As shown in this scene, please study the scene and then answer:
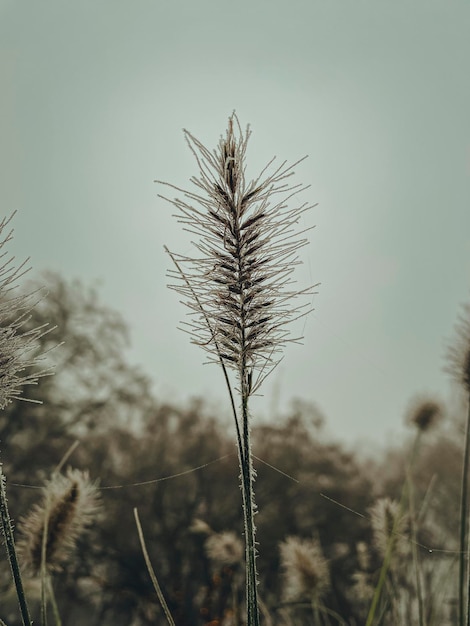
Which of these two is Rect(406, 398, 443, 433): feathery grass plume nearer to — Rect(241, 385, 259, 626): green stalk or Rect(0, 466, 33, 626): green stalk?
Rect(241, 385, 259, 626): green stalk

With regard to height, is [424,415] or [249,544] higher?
[424,415]

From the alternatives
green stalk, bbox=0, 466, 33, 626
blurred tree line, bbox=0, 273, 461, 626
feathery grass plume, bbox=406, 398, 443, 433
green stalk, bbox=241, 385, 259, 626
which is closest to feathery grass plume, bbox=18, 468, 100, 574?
green stalk, bbox=0, 466, 33, 626

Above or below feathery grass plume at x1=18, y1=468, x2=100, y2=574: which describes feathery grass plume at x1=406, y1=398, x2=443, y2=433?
above

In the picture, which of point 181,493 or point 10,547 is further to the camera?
point 181,493

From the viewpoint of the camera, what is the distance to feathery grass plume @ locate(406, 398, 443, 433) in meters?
3.92

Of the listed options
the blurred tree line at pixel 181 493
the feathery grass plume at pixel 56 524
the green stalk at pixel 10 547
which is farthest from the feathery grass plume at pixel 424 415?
the blurred tree line at pixel 181 493

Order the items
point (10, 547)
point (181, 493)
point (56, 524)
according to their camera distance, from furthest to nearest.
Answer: point (181, 493), point (56, 524), point (10, 547)

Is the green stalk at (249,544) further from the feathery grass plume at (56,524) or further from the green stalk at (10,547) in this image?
the feathery grass plume at (56,524)

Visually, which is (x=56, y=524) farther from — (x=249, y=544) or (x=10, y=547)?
(x=249, y=544)

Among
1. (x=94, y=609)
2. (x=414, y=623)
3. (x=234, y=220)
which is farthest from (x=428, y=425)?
(x=94, y=609)

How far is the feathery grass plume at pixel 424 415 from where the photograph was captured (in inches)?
154

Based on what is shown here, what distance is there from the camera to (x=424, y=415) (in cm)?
395

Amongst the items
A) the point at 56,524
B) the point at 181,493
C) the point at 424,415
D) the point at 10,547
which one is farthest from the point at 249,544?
the point at 181,493

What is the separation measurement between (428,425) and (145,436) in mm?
17910
